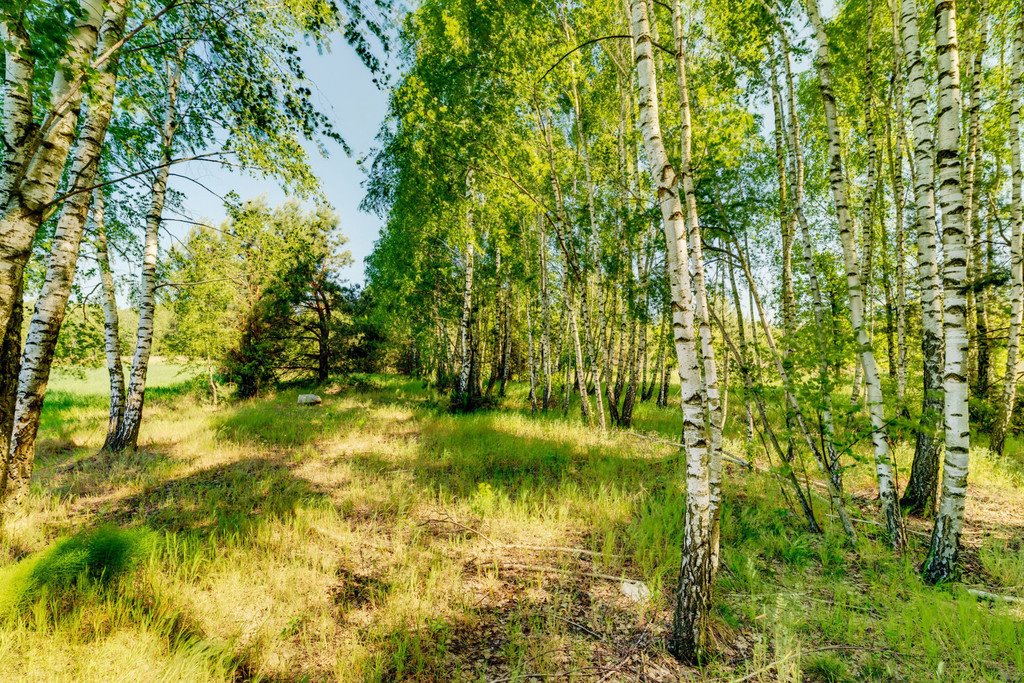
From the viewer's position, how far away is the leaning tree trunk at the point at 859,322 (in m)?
4.38

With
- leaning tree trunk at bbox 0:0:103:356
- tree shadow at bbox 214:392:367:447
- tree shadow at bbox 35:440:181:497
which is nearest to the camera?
leaning tree trunk at bbox 0:0:103:356

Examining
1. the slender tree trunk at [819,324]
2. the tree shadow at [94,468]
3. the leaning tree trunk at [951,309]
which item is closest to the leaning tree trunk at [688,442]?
the slender tree trunk at [819,324]

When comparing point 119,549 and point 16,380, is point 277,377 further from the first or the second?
point 119,549

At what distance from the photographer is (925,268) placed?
4434 millimetres

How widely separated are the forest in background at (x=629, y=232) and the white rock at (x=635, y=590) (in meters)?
0.26

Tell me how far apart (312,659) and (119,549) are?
2090mm

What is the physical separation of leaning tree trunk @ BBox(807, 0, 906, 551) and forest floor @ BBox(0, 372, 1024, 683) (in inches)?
18.2

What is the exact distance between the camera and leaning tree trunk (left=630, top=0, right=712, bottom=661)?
9.48 ft

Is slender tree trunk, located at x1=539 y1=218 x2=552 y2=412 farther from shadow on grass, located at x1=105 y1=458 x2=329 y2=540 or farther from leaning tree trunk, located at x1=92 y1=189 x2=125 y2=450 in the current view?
leaning tree trunk, located at x1=92 y1=189 x2=125 y2=450

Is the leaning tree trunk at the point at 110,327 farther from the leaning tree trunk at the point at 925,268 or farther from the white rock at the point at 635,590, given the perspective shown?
the leaning tree trunk at the point at 925,268

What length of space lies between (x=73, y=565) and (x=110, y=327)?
289 inches

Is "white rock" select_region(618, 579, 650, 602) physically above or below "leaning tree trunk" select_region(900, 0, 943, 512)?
below

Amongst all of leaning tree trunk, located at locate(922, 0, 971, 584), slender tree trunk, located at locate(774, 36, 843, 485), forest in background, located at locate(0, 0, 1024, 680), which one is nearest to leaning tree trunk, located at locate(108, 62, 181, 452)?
forest in background, located at locate(0, 0, 1024, 680)

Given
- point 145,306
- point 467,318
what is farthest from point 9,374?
point 467,318
